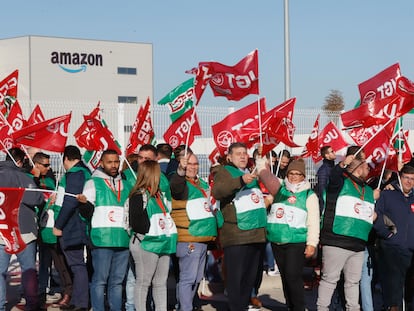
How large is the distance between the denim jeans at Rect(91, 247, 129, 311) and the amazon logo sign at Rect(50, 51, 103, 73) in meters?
49.0

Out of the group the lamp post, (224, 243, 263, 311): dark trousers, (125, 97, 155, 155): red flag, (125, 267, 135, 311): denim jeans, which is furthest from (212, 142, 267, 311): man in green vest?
the lamp post

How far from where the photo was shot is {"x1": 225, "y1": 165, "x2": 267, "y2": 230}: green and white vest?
9477mm

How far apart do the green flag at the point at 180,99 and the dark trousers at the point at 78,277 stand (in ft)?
13.2

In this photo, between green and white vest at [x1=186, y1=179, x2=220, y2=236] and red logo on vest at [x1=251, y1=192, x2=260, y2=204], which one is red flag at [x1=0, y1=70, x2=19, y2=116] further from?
red logo on vest at [x1=251, y1=192, x2=260, y2=204]

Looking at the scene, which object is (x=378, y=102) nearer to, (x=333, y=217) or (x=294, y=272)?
(x=333, y=217)

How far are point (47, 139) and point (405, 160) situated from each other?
527 cm

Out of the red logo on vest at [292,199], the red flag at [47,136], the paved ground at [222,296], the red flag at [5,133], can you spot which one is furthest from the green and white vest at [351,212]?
the red flag at [5,133]

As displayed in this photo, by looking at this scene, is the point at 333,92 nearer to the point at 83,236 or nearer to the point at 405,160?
the point at 405,160

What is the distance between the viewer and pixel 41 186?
36.9 ft

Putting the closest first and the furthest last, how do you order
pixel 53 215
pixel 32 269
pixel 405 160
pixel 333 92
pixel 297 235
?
pixel 297 235, pixel 32 269, pixel 53 215, pixel 405 160, pixel 333 92

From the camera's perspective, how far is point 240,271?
376 inches

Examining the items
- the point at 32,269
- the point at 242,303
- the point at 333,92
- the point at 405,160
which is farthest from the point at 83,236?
the point at 333,92

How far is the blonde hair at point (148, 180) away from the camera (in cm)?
905

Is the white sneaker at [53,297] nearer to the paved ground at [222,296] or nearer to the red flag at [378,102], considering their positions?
the paved ground at [222,296]
